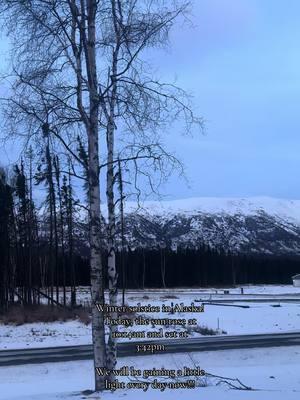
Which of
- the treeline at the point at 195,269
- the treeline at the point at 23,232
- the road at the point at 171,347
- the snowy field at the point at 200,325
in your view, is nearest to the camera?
the road at the point at 171,347

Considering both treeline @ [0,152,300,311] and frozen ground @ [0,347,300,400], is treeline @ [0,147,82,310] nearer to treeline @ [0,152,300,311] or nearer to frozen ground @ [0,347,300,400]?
treeline @ [0,152,300,311]

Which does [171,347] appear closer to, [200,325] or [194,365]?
[200,325]

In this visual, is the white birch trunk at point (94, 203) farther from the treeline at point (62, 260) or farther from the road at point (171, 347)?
the road at point (171, 347)

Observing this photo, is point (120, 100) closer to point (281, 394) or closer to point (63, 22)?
point (63, 22)

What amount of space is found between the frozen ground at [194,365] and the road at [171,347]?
1.22 metres

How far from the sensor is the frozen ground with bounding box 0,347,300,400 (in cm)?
984

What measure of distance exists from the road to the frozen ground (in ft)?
3.99

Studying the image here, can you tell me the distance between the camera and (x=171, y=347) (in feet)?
74.5

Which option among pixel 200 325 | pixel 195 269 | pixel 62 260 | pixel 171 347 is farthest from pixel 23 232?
pixel 195 269

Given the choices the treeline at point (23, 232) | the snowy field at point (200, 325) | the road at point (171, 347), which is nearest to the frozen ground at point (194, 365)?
the road at point (171, 347)

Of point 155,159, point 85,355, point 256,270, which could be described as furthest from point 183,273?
point 155,159

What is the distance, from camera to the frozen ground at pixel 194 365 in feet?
32.3

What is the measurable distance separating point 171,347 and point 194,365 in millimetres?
9538

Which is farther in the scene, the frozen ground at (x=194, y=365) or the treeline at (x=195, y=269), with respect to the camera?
the treeline at (x=195, y=269)
